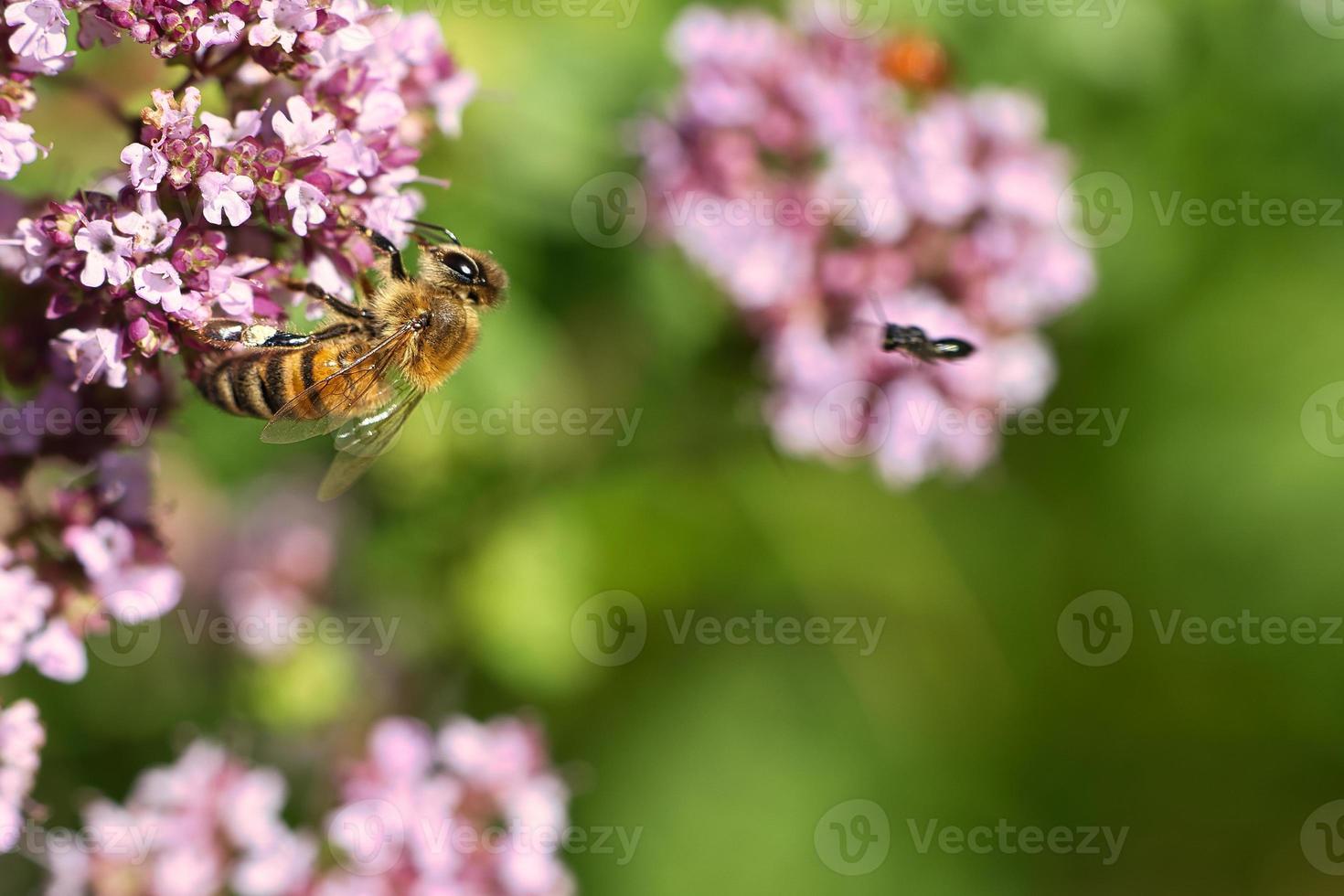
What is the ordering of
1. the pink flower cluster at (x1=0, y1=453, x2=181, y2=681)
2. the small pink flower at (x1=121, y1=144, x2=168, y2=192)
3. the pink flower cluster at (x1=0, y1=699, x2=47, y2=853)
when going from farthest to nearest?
the pink flower cluster at (x1=0, y1=453, x2=181, y2=681)
the pink flower cluster at (x1=0, y1=699, x2=47, y2=853)
the small pink flower at (x1=121, y1=144, x2=168, y2=192)

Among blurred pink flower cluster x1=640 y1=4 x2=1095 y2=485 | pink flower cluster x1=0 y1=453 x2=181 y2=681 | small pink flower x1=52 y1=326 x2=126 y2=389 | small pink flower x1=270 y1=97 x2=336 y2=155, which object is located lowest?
pink flower cluster x1=0 y1=453 x2=181 y2=681

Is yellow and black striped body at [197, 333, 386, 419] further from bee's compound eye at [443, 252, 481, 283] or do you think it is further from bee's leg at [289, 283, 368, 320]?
bee's compound eye at [443, 252, 481, 283]

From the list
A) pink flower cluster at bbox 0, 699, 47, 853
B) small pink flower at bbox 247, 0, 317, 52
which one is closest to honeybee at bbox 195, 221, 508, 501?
small pink flower at bbox 247, 0, 317, 52

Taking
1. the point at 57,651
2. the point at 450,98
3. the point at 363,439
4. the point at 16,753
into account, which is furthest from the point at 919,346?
the point at 16,753

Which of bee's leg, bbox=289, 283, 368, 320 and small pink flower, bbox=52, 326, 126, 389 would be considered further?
bee's leg, bbox=289, 283, 368, 320

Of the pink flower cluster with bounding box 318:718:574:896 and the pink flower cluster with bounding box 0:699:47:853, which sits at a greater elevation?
the pink flower cluster with bounding box 318:718:574:896

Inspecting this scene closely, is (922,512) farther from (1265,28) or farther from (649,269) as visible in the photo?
(1265,28)

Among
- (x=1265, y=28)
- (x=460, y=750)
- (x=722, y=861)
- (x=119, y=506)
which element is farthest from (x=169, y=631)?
(x=1265, y=28)

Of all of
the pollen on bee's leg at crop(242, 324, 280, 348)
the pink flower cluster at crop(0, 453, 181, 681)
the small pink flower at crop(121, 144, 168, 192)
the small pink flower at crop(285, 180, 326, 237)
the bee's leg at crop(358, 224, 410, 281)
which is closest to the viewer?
the small pink flower at crop(121, 144, 168, 192)
